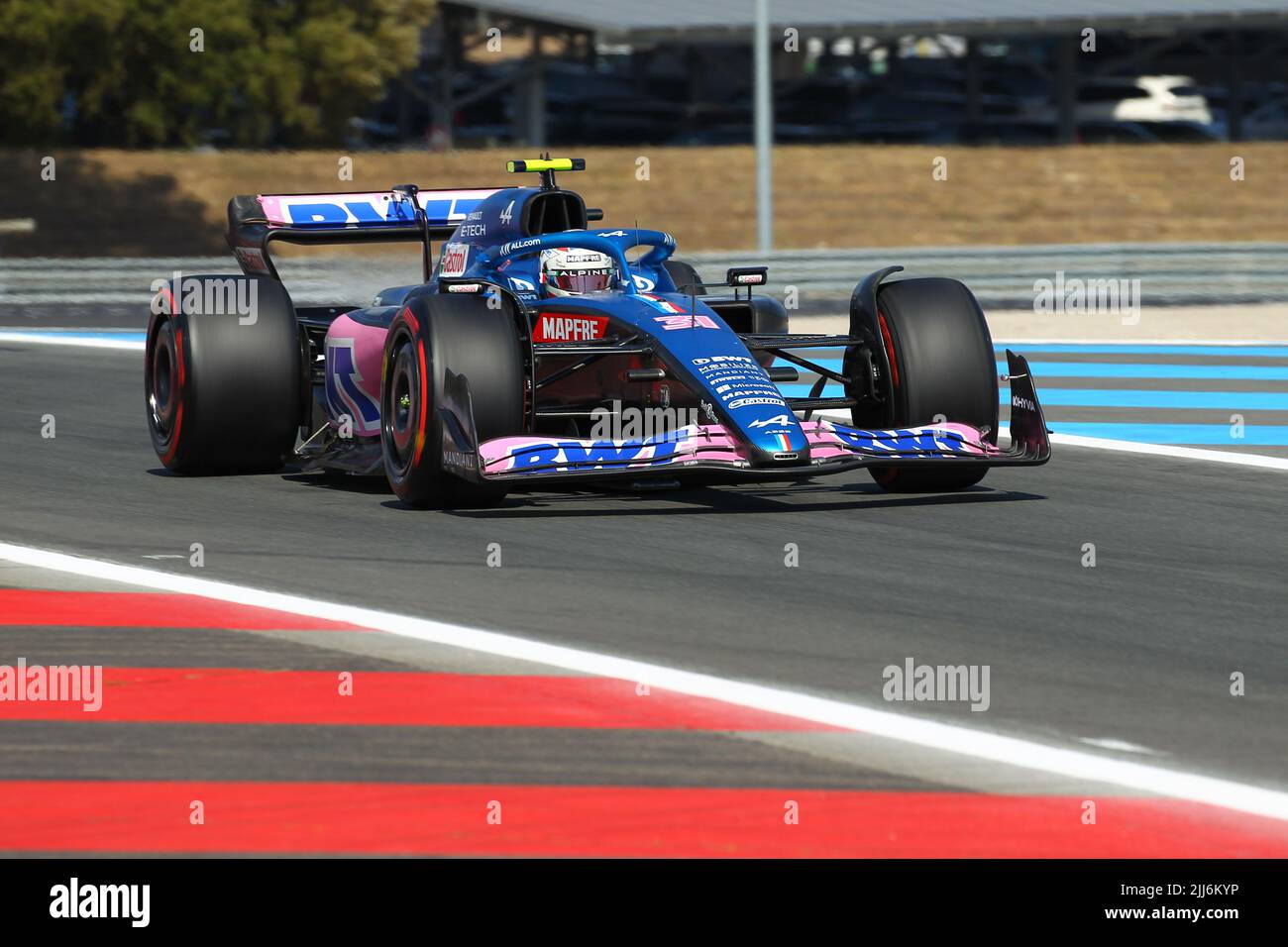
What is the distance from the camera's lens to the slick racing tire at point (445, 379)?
9.53 metres

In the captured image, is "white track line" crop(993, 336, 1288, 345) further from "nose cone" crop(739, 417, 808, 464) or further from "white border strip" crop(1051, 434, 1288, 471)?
"nose cone" crop(739, 417, 808, 464)

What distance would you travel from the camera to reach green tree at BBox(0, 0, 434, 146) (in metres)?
33.6

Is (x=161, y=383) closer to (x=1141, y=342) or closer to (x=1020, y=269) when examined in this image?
(x=1141, y=342)

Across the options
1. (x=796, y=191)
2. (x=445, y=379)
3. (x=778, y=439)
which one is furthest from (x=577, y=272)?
(x=796, y=191)

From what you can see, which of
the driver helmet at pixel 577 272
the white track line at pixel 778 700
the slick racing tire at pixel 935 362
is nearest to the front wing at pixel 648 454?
the slick racing tire at pixel 935 362

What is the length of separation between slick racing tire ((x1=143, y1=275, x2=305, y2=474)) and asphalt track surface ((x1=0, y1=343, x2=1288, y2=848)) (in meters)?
0.21

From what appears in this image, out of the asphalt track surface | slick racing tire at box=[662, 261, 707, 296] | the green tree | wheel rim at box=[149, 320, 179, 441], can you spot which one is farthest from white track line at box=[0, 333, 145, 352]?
the green tree

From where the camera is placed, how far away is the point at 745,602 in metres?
7.87

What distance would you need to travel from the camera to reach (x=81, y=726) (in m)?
6.31

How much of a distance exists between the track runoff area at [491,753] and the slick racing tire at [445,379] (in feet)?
3.87

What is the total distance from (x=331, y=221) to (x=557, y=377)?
2965mm
